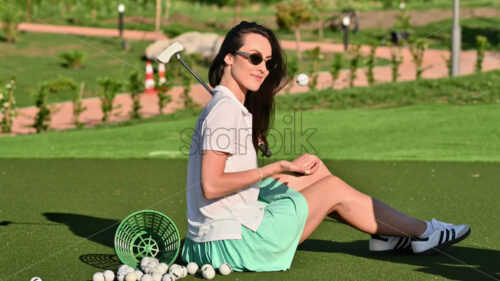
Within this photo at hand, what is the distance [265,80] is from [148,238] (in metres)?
1.17

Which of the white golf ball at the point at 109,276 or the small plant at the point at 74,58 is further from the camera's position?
the small plant at the point at 74,58

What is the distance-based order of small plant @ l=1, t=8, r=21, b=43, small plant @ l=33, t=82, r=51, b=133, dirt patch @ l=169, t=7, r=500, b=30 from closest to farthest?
small plant @ l=33, t=82, r=51, b=133 → small plant @ l=1, t=8, r=21, b=43 → dirt patch @ l=169, t=7, r=500, b=30

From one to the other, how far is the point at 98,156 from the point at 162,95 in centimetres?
381

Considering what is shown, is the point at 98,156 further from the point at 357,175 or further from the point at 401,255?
the point at 401,255

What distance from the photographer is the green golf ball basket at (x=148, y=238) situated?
4641 millimetres

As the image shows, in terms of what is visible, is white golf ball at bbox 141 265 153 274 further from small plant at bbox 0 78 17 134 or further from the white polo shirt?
small plant at bbox 0 78 17 134

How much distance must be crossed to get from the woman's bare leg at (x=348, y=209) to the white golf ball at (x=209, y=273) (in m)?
0.57

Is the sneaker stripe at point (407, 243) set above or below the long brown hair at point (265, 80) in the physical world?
below

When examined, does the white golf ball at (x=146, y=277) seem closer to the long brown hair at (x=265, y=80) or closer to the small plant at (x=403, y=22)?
the long brown hair at (x=265, y=80)

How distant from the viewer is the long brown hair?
4.46 metres

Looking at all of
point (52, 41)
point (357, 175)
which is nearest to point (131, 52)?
point (52, 41)

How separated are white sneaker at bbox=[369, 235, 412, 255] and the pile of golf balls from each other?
0.97 meters

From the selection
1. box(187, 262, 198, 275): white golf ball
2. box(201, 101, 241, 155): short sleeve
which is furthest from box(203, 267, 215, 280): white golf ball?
box(201, 101, 241, 155): short sleeve

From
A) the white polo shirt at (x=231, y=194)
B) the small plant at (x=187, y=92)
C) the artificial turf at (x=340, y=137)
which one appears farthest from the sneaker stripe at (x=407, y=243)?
the small plant at (x=187, y=92)
